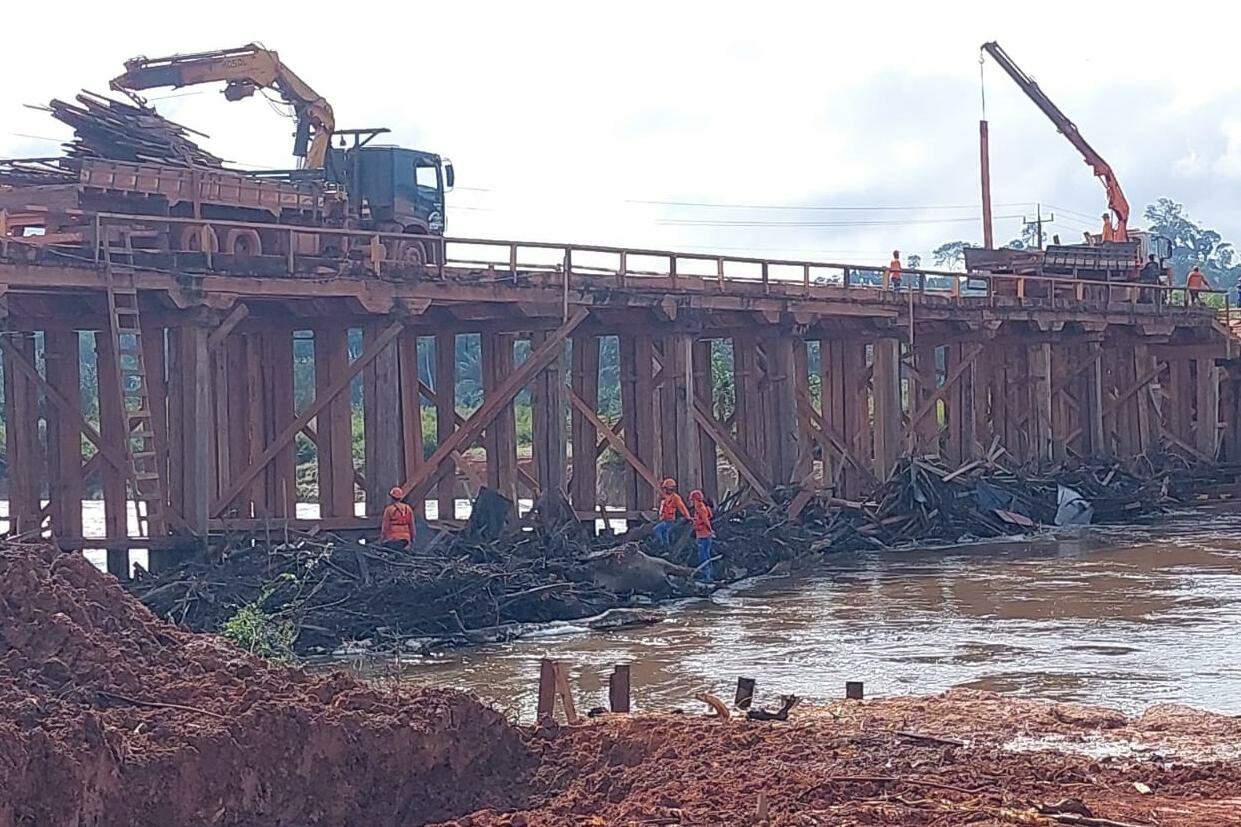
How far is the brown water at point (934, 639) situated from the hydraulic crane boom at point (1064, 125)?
1755 cm

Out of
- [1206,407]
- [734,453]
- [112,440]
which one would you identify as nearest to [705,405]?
[734,453]

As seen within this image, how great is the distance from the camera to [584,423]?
22141 millimetres

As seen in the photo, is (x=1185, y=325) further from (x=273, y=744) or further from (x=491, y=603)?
(x=273, y=744)

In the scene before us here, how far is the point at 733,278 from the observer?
23109 mm

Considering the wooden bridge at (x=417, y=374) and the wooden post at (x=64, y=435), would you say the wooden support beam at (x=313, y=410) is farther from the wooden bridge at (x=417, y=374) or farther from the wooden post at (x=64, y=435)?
the wooden post at (x=64, y=435)

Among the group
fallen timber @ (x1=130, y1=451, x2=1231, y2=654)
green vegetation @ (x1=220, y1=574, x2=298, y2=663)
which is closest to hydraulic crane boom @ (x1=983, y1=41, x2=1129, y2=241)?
fallen timber @ (x1=130, y1=451, x2=1231, y2=654)

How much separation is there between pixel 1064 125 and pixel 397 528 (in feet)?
83.7

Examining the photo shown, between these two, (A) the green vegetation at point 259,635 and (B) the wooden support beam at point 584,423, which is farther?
(B) the wooden support beam at point 584,423

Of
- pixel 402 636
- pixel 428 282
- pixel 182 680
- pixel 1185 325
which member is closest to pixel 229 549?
pixel 402 636

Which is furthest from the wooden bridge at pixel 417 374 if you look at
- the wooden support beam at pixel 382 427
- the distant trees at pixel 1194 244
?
the distant trees at pixel 1194 244

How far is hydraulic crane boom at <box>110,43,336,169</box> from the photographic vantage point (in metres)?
23.5

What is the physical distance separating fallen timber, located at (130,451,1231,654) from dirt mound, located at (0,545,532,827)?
4.76m

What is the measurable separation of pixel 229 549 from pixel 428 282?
12.5 feet

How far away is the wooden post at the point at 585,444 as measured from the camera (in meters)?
22.0
